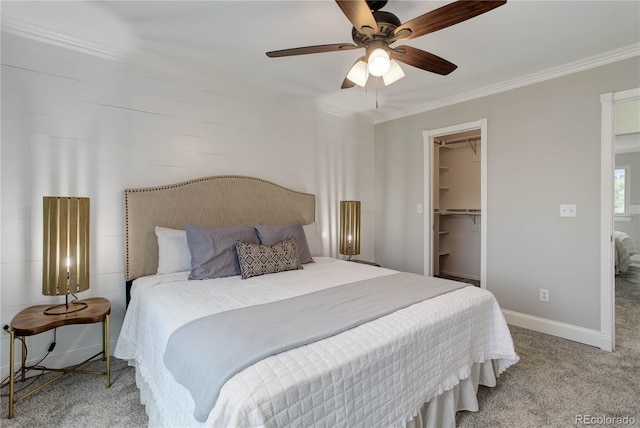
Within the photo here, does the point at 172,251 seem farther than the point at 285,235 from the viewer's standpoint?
No

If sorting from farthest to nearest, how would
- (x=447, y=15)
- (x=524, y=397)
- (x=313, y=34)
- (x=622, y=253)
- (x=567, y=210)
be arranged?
(x=622, y=253)
(x=567, y=210)
(x=313, y=34)
(x=524, y=397)
(x=447, y=15)

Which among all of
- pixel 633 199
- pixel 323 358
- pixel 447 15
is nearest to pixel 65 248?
pixel 323 358

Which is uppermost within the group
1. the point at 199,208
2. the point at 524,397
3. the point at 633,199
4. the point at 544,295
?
the point at 633,199

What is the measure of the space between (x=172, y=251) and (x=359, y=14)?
6.93 feet

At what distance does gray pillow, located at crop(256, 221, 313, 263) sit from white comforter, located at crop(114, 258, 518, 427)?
48cm

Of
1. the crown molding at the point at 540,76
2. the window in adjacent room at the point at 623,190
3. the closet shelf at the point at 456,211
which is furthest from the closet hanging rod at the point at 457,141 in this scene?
the window in adjacent room at the point at 623,190

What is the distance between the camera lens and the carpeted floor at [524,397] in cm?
178

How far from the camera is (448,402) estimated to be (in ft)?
5.55

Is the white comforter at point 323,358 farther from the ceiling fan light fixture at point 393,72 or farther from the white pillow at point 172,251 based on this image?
the ceiling fan light fixture at point 393,72

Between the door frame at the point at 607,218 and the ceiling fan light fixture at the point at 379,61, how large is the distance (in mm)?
2179

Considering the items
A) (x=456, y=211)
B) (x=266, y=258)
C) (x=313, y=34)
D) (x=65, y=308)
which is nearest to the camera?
(x=65, y=308)

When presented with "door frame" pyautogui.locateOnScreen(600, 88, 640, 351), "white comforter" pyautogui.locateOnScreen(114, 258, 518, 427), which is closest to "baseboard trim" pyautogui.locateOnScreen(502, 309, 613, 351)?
"door frame" pyautogui.locateOnScreen(600, 88, 640, 351)

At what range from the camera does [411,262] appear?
13.7 ft

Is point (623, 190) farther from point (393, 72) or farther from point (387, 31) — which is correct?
point (387, 31)
